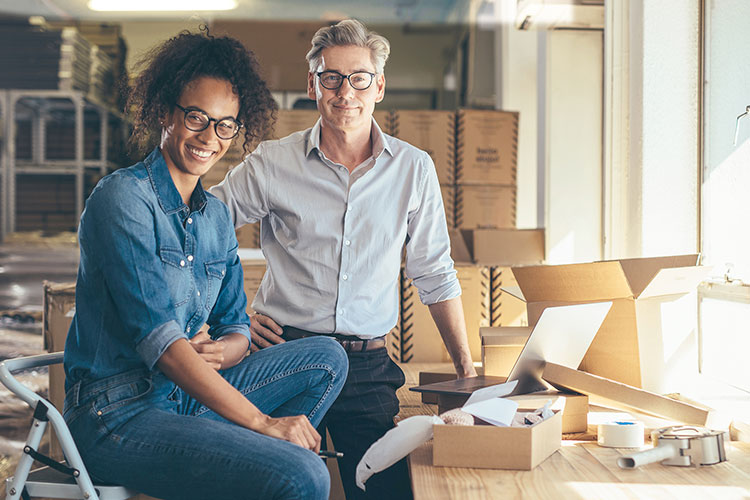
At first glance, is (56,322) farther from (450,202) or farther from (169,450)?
(450,202)

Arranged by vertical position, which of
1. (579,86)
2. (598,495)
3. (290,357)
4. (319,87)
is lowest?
(598,495)

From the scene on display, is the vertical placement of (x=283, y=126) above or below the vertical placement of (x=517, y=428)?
above

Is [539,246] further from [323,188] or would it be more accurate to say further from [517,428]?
[517,428]

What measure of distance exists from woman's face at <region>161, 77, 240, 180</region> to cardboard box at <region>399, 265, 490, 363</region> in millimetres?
1497

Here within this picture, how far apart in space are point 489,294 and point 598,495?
169 cm

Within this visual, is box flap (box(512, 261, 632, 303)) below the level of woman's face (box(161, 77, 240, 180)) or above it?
below

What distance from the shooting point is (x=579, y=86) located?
316cm

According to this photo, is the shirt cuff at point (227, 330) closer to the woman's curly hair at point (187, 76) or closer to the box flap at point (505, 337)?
the woman's curly hair at point (187, 76)

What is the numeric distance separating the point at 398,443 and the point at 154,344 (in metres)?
0.45

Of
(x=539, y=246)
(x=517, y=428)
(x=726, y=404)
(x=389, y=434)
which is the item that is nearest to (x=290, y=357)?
(x=389, y=434)

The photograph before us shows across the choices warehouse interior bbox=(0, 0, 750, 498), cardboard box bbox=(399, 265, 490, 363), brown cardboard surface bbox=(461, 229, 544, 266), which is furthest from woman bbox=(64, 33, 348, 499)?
brown cardboard surface bbox=(461, 229, 544, 266)

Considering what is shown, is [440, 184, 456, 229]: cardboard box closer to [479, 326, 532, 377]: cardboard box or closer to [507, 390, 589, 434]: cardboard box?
[479, 326, 532, 377]: cardboard box

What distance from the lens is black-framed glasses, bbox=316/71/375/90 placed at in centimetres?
175

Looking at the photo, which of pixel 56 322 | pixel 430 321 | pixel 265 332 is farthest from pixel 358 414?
pixel 56 322
